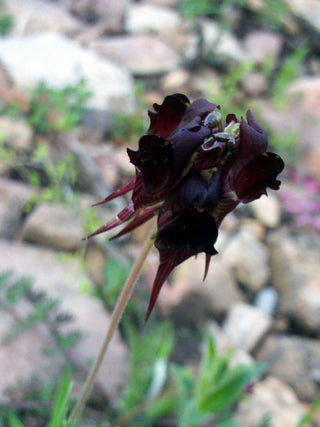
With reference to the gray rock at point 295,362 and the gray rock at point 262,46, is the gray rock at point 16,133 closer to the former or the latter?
the gray rock at point 295,362

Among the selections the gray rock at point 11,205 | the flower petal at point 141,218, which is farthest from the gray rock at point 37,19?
the flower petal at point 141,218

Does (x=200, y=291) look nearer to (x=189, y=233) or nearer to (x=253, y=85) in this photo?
(x=189, y=233)

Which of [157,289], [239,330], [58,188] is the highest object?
[58,188]

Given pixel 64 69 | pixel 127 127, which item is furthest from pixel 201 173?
pixel 64 69

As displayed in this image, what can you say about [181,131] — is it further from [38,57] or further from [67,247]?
[38,57]

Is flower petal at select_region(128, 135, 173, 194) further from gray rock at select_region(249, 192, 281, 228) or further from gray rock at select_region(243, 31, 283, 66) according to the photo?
gray rock at select_region(243, 31, 283, 66)

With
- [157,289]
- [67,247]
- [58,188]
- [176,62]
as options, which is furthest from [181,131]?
[176,62]
